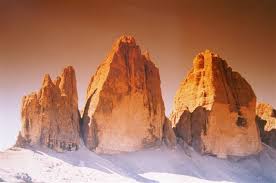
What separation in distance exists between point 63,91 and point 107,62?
8.37 feet

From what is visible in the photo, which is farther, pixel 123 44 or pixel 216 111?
pixel 216 111

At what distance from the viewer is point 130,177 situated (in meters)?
18.5

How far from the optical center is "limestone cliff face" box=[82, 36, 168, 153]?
21.4m

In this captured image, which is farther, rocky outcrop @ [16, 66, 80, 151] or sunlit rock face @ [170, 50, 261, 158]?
sunlit rock face @ [170, 50, 261, 158]

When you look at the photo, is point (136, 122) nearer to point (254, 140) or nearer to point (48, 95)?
point (48, 95)

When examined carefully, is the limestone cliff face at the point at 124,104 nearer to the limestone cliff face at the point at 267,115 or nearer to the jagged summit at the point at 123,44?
the jagged summit at the point at 123,44

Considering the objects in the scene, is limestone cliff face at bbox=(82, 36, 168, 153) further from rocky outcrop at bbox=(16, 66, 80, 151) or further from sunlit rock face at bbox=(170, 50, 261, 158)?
sunlit rock face at bbox=(170, 50, 261, 158)

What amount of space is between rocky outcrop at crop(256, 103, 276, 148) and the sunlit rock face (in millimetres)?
→ 1937

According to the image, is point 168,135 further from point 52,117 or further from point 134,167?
point 52,117

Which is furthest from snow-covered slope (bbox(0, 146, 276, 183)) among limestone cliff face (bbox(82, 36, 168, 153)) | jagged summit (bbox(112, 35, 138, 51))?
jagged summit (bbox(112, 35, 138, 51))

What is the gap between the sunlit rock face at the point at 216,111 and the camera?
24.8m

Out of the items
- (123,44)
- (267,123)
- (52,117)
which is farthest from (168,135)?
(267,123)

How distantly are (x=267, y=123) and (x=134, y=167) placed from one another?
11.8 metres

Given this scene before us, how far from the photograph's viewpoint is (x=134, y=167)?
20281 millimetres
